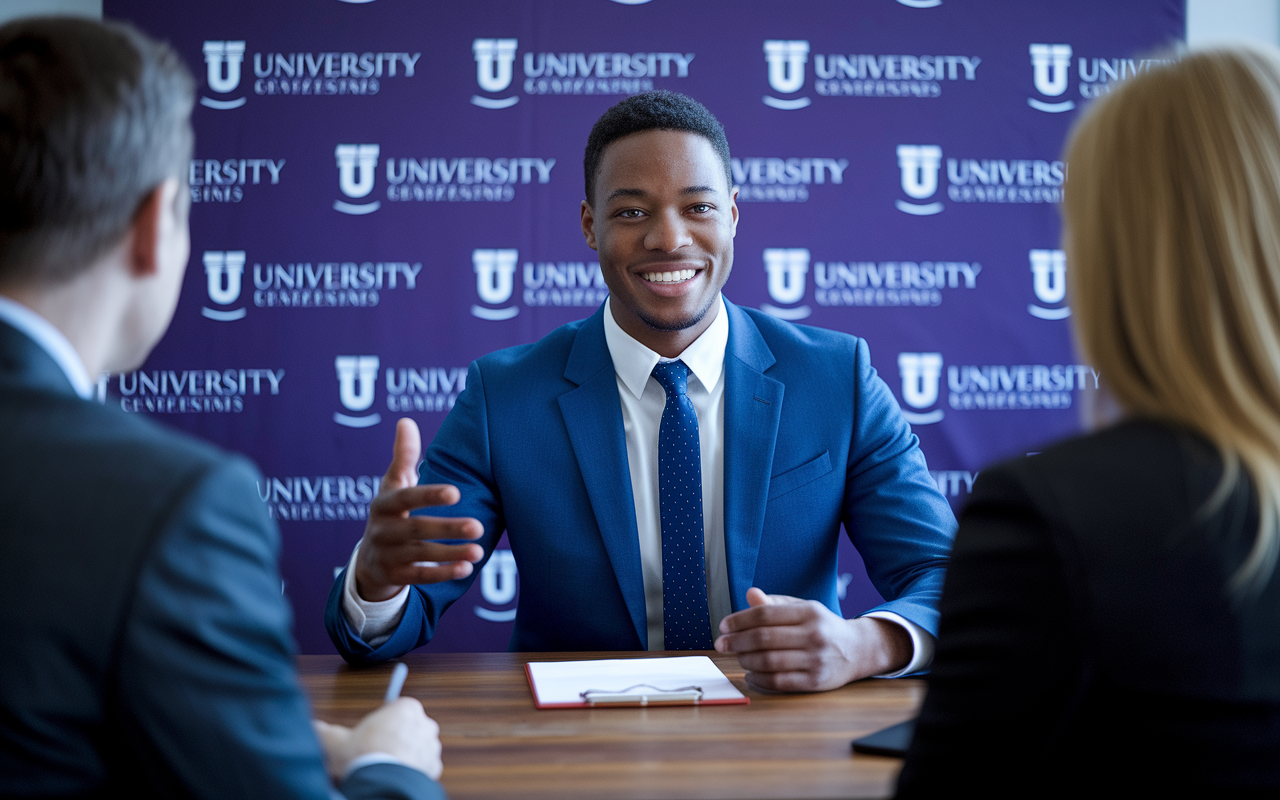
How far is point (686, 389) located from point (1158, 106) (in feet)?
3.62

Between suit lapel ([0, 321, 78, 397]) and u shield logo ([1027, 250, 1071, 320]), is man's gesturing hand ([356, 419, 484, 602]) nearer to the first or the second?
suit lapel ([0, 321, 78, 397])

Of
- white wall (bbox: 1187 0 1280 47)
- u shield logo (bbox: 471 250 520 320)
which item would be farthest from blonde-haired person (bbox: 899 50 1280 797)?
white wall (bbox: 1187 0 1280 47)

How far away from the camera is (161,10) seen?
111 inches

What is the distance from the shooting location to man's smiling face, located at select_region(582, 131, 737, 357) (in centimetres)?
183

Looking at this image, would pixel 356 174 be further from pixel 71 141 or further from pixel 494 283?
pixel 71 141

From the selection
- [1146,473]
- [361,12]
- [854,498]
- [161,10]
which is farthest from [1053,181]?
[161,10]

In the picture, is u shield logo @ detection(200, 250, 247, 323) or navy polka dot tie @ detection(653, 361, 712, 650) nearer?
navy polka dot tie @ detection(653, 361, 712, 650)

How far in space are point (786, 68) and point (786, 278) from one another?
26.6 inches

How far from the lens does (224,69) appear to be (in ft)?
9.24

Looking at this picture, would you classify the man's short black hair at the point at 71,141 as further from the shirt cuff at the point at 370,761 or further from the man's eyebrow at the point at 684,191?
the man's eyebrow at the point at 684,191

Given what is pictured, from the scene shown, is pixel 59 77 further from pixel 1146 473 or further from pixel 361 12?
pixel 361 12

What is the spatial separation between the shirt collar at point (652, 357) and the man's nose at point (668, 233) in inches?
7.2

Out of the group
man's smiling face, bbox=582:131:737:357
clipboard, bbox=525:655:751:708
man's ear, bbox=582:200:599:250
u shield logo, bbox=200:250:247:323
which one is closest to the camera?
clipboard, bbox=525:655:751:708

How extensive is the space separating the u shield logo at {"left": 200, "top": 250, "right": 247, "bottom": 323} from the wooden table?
1.84 m
